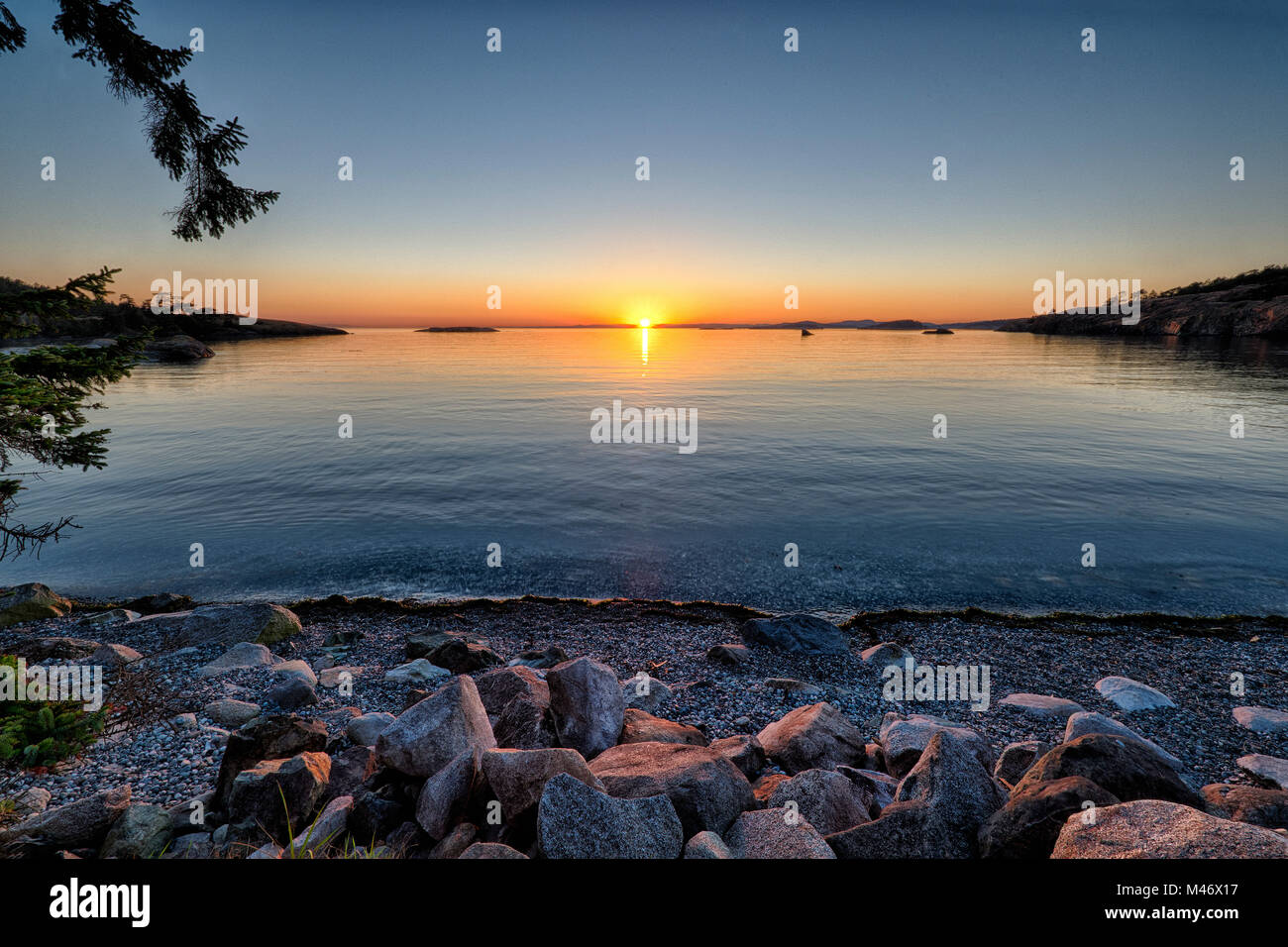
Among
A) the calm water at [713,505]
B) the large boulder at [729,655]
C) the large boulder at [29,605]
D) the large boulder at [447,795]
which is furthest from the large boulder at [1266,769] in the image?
the large boulder at [29,605]

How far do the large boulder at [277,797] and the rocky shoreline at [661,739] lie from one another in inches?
0.8

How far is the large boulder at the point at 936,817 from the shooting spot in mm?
4852

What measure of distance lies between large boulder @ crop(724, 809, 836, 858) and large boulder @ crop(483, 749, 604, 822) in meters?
1.33

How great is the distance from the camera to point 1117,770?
5078 millimetres

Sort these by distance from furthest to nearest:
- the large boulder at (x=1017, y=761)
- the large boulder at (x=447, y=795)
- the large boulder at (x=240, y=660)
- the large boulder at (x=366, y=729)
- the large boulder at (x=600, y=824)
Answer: the large boulder at (x=240, y=660) → the large boulder at (x=366, y=729) → the large boulder at (x=1017, y=761) → the large boulder at (x=447, y=795) → the large boulder at (x=600, y=824)

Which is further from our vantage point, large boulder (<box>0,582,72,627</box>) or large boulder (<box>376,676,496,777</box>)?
large boulder (<box>0,582,72,627</box>)

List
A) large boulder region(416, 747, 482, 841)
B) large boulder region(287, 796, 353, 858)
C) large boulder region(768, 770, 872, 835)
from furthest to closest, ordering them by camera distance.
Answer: large boulder region(768, 770, 872, 835) → large boulder region(416, 747, 482, 841) → large boulder region(287, 796, 353, 858)

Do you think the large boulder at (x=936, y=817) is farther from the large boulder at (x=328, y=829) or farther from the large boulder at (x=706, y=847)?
the large boulder at (x=328, y=829)

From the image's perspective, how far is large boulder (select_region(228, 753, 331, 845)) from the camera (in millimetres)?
5281

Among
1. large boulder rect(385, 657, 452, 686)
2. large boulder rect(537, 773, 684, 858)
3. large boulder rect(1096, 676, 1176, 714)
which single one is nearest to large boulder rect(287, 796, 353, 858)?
large boulder rect(537, 773, 684, 858)

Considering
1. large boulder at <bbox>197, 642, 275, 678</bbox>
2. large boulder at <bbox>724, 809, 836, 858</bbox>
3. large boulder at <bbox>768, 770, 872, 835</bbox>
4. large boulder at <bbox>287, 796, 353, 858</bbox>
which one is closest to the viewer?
large boulder at <bbox>724, 809, 836, 858</bbox>

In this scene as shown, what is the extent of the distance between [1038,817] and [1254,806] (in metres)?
2.71

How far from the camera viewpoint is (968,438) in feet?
109

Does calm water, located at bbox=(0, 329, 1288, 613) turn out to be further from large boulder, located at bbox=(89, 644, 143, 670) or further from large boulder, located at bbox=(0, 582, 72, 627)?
large boulder, located at bbox=(89, 644, 143, 670)
